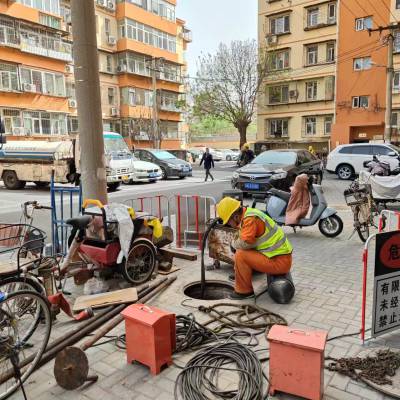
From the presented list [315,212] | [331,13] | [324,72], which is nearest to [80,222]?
[315,212]

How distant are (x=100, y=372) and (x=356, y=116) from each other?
30.5 m

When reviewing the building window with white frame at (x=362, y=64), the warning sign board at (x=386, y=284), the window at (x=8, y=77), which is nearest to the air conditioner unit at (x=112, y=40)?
the window at (x=8, y=77)

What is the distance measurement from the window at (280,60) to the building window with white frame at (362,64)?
5.60 metres

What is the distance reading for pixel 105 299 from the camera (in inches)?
174

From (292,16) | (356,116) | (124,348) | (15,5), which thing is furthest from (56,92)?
(124,348)

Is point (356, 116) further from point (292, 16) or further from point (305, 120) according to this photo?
point (292, 16)

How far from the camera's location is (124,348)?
3566mm

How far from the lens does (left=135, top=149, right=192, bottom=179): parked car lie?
2070 cm

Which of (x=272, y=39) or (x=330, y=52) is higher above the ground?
(x=272, y=39)

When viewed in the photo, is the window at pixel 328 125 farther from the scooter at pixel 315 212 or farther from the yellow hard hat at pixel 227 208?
the yellow hard hat at pixel 227 208

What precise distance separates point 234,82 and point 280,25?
288 inches

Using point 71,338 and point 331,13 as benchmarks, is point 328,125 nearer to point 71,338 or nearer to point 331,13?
point 331,13

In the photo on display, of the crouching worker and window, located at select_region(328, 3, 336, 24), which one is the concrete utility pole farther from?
window, located at select_region(328, 3, 336, 24)

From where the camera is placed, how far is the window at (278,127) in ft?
110
